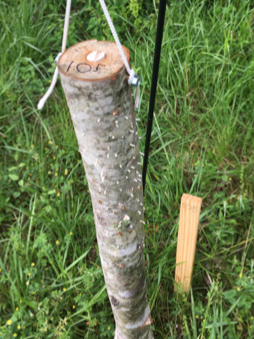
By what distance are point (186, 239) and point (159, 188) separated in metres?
0.42

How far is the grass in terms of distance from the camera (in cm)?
140

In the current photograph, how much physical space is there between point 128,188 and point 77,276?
3.12 feet

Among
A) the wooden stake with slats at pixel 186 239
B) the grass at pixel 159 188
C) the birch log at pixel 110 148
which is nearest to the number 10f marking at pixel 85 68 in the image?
the birch log at pixel 110 148

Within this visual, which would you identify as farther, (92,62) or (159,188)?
(159,188)

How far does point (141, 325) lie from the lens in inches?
45.6

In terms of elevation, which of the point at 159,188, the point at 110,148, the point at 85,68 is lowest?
the point at 159,188

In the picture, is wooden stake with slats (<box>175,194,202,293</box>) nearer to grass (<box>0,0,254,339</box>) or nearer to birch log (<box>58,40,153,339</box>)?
grass (<box>0,0,254,339</box>)

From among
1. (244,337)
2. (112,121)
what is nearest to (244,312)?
(244,337)

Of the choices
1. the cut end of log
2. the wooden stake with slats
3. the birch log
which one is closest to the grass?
the wooden stake with slats

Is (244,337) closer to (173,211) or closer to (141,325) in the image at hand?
(141,325)

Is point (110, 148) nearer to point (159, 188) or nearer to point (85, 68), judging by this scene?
point (85, 68)

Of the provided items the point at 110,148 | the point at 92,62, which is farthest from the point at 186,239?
the point at 92,62

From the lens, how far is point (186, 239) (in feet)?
4.03

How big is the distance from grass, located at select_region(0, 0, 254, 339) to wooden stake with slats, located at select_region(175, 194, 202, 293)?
69 millimetres
